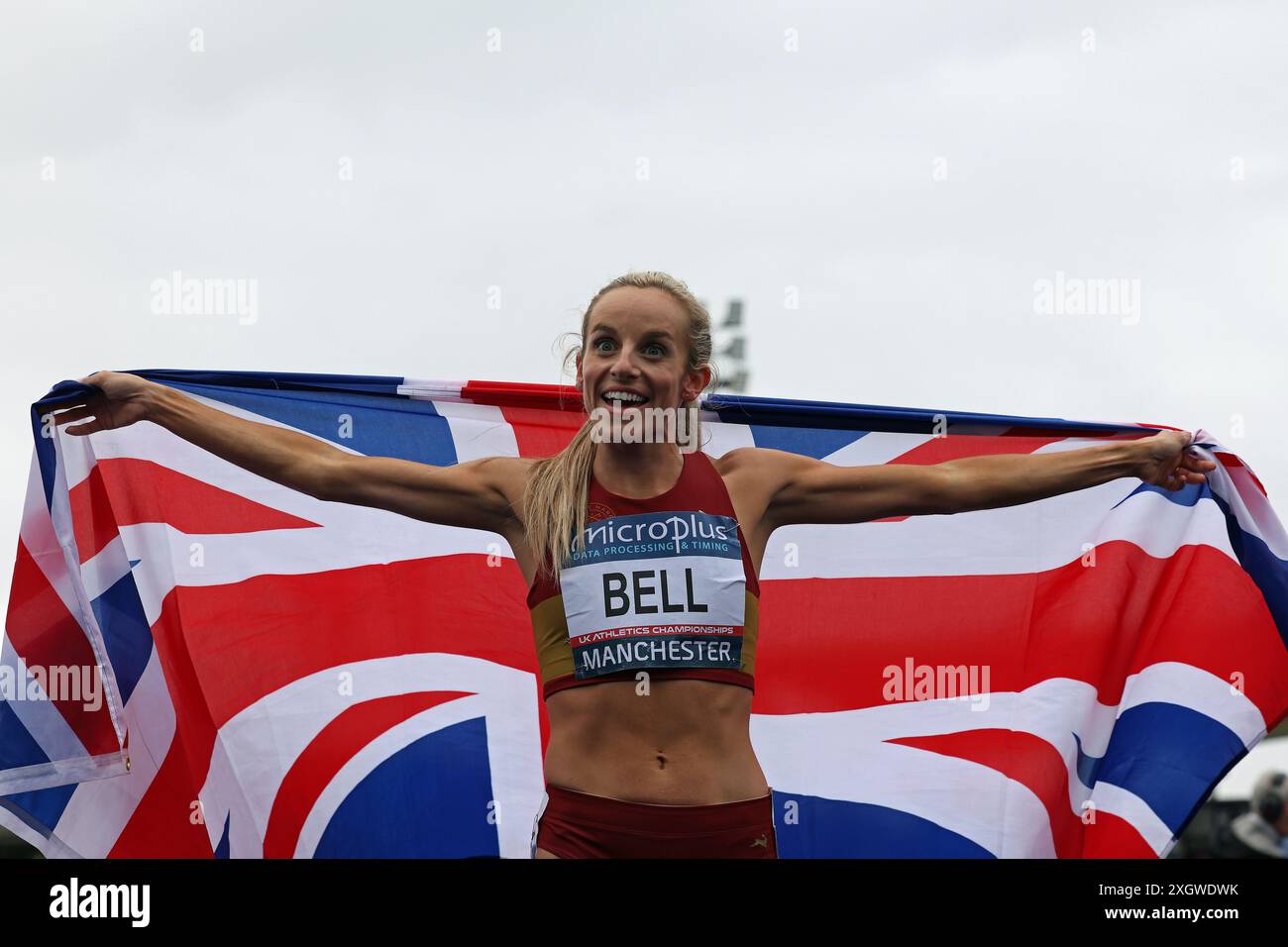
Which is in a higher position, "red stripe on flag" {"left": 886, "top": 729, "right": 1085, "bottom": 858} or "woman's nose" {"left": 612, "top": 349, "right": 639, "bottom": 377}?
"woman's nose" {"left": 612, "top": 349, "right": 639, "bottom": 377}

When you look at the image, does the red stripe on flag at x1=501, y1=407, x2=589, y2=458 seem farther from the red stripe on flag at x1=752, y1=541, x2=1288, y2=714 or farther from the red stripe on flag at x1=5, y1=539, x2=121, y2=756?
the red stripe on flag at x1=5, y1=539, x2=121, y2=756

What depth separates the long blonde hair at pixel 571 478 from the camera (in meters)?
4.55

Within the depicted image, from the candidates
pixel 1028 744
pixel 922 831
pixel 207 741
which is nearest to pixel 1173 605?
pixel 1028 744

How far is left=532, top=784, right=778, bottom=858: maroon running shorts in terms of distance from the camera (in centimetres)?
419

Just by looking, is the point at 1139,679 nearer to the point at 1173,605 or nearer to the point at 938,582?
the point at 1173,605

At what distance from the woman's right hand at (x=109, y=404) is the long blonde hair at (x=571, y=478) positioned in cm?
130

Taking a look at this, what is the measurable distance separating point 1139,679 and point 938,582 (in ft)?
2.88

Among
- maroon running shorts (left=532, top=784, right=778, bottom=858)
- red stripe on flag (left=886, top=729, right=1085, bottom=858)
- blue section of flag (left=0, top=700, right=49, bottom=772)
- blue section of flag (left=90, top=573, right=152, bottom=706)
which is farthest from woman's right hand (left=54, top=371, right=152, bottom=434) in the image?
red stripe on flag (left=886, top=729, right=1085, bottom=858)

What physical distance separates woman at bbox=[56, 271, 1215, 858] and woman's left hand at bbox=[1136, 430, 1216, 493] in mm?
220

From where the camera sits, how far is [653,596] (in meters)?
4.46

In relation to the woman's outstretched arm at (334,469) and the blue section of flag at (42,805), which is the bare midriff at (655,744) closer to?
the woman's outstretched arm at (334,469)

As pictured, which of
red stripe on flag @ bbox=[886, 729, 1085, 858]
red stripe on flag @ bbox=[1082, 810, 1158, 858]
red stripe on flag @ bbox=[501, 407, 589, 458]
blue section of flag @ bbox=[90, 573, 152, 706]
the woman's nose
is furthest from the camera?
red stripe on flag @ bbox=[501, 407, 589, 458]

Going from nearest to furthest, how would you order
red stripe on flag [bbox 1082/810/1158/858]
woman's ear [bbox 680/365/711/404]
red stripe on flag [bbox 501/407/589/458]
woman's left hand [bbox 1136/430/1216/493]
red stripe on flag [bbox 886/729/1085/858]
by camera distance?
woman's ear [bbox 680/365/711/404] → woman's left hand [bbox 1136/430/1216/493] → red stripe on flag [bbox 1082/810/1158/858] → red stripe on flag [bbox 886/729/1085/858] → red stripe on flag [bbox 501/407/589/458]
